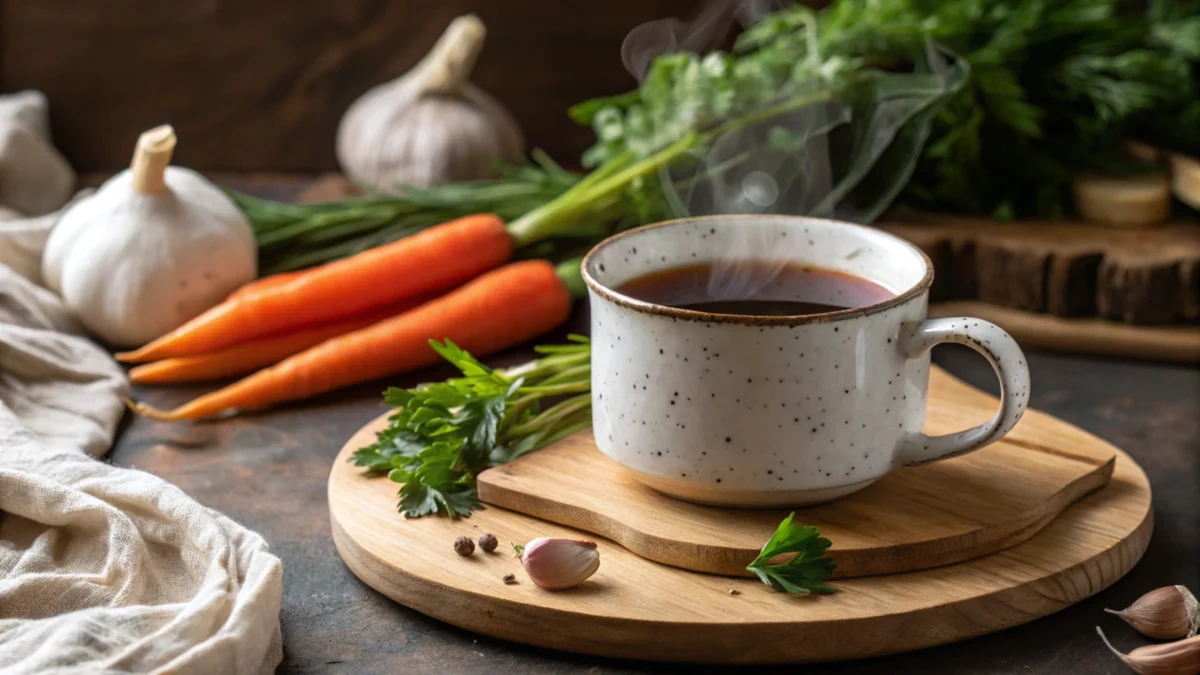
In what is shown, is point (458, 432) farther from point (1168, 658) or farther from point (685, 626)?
point (1168, 658)

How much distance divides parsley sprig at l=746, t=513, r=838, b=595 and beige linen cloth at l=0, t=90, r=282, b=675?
330 millimetres

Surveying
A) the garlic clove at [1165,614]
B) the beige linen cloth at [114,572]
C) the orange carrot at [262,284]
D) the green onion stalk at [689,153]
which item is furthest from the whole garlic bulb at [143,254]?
the garlic clove at [1165,614]

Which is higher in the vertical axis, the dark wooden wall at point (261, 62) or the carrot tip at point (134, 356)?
the dark wooden wall at point (261, 62)

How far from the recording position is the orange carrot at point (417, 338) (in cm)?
129

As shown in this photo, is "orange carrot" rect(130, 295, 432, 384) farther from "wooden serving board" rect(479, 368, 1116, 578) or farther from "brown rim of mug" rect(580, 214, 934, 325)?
"brown rim of mug" rect(580, 214, 934, 325)

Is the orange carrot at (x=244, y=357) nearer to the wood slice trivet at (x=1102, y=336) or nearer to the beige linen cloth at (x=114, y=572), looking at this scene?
the beige linen cloth at (x=114, y=572)

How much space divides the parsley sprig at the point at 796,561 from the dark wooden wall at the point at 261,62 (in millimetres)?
1425

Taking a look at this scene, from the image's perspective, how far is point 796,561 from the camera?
2.74 feet

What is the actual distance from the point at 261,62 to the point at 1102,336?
1.45 m

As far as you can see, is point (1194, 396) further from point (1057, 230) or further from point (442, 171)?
point (442, 171)

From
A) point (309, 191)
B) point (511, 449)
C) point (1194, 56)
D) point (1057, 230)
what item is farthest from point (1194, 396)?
point (309, 191)

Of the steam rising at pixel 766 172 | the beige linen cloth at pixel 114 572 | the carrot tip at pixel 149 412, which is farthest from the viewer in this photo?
the steam rising at pixel 766 172

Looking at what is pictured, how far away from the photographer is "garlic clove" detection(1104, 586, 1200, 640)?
32.5 inches

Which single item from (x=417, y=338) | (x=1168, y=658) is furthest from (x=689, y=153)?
(x=1168, y=658)
